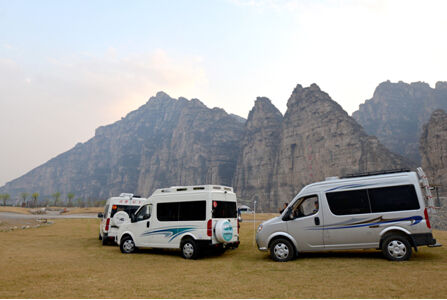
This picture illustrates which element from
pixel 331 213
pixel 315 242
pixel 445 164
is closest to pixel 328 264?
pixel 315 242

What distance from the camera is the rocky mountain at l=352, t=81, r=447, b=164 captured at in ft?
539

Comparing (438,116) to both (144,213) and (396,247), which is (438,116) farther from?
(144,213)

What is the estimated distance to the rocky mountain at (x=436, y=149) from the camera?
79000mm

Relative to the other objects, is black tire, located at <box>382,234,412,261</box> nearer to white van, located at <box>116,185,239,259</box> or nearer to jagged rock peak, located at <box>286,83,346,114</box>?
white van, located at <box>116,185,239,259</box>

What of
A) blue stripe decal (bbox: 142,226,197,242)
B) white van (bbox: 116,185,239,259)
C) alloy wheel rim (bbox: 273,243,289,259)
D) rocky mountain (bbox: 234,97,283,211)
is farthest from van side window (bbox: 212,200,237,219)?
rocky mountain (bbox: 234,97,283,211)

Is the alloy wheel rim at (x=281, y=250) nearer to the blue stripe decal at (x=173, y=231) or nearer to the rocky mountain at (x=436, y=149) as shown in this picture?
the blue stripe decal at (x=173, y=231)

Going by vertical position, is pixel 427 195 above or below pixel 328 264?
above

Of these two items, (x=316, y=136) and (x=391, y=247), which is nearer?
(x=391, y=247)

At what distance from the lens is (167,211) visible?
39.8 feet

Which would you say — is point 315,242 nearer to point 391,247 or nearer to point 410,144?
point 391,247

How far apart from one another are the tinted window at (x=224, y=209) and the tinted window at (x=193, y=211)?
46 centimetres

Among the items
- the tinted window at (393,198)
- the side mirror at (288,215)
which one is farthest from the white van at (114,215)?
the tinted window at (393,198)

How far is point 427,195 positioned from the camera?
937 cm

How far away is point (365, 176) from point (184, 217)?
6.76 metres
